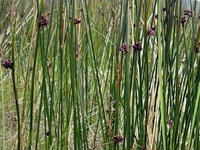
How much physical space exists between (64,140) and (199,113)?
0.57m

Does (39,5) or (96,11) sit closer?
(39,5)

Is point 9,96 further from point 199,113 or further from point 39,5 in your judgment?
point 199,113

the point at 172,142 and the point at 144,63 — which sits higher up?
the point at 144,63

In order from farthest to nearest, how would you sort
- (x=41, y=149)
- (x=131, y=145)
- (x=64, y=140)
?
(x=41, y=149)
(x=64, y=140)
(x=131, y=145)

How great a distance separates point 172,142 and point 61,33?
45 centimetres

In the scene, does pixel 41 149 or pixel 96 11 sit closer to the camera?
pixel 41 149

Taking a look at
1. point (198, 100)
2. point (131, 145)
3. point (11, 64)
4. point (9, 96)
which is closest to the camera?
point (11, 64)

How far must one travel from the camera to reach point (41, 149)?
187 centimetres

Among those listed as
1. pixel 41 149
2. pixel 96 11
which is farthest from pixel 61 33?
pixel 96 11

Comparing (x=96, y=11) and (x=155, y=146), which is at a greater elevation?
(x=96, y=11)

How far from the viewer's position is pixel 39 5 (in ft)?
3.95

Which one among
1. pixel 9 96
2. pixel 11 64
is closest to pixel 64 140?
pixel 11 64

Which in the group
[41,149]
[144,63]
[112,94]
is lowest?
[41,149]

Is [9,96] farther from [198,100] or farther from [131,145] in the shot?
[198,100]
